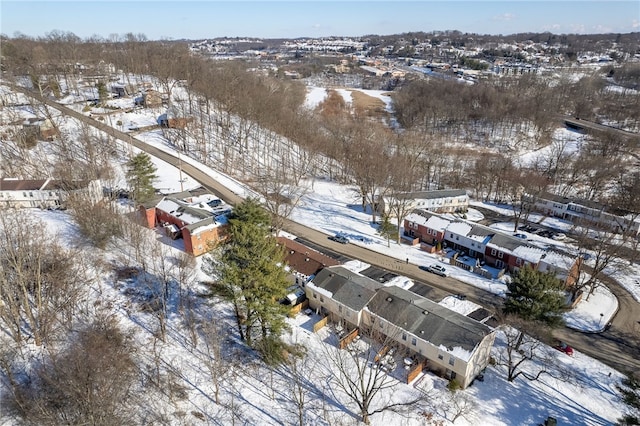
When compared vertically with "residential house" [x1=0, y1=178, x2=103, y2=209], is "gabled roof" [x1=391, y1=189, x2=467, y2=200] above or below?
below

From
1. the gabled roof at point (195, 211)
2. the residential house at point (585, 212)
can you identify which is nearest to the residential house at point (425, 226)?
the residential house at point (585, 212)

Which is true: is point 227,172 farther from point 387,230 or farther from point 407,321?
point 407,321

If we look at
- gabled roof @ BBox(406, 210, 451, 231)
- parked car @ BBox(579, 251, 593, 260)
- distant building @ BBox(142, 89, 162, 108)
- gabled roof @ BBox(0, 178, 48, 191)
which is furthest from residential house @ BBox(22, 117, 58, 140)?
parked car @ BBox(579, 251, 593, 260)

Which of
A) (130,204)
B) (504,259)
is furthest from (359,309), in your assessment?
(130,204)

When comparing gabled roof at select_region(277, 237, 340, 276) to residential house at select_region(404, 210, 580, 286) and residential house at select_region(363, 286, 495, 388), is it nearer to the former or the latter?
residential house at select_region(363, 286, 495, 388)

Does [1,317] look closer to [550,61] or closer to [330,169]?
[330,169]

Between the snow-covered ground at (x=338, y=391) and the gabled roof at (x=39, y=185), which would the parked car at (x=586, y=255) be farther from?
the gabled roof at (x=39, y=185)
